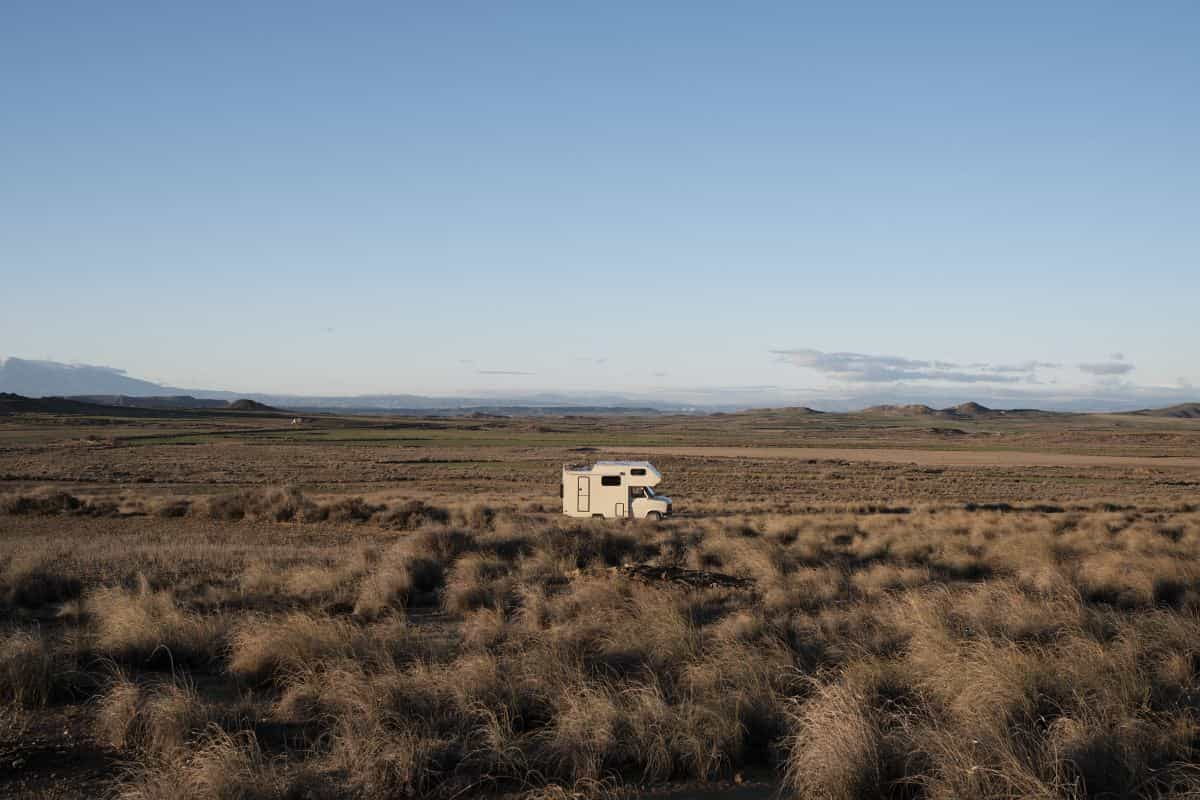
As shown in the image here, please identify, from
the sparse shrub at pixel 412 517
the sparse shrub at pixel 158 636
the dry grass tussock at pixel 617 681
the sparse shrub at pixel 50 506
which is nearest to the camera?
the dry grass tussock at pixel 617 681

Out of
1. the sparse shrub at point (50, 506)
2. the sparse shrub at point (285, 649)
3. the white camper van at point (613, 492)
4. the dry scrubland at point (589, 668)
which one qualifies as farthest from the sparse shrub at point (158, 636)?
the sparse shrub at point (50, 506)

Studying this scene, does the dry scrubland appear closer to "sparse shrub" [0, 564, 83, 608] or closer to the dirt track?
"sparse shrub" [0, 564, 83, 608]

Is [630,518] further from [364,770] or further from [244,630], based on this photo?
[364,770]

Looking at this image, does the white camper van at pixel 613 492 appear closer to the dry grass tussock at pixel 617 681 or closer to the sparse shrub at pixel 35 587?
the dry grass tussock at pixel 617 681

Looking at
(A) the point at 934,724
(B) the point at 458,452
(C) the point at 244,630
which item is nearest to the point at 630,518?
(C) the point at 244,630

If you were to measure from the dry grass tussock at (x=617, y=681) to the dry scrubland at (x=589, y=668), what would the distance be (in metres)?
0.03

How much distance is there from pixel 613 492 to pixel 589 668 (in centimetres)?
2031

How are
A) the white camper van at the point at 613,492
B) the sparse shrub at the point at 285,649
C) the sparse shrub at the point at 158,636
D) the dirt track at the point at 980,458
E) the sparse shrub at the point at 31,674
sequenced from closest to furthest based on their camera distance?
the sparse shrub at the point at 31,674 < the sparse shrub at the point at 285,649 < the sparse shrub at the point at 158,636 < the white camper van at the point at 613,492 < the dirt track at the point at 980,458

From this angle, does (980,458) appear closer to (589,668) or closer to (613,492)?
(613,492)

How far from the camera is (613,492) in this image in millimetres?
28766

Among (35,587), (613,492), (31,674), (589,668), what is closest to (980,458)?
(613,492)

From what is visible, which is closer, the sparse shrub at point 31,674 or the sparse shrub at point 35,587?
the sparse shrub at point 31,674

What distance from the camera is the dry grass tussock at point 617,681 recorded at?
6.07 meters

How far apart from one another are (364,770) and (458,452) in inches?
2998
